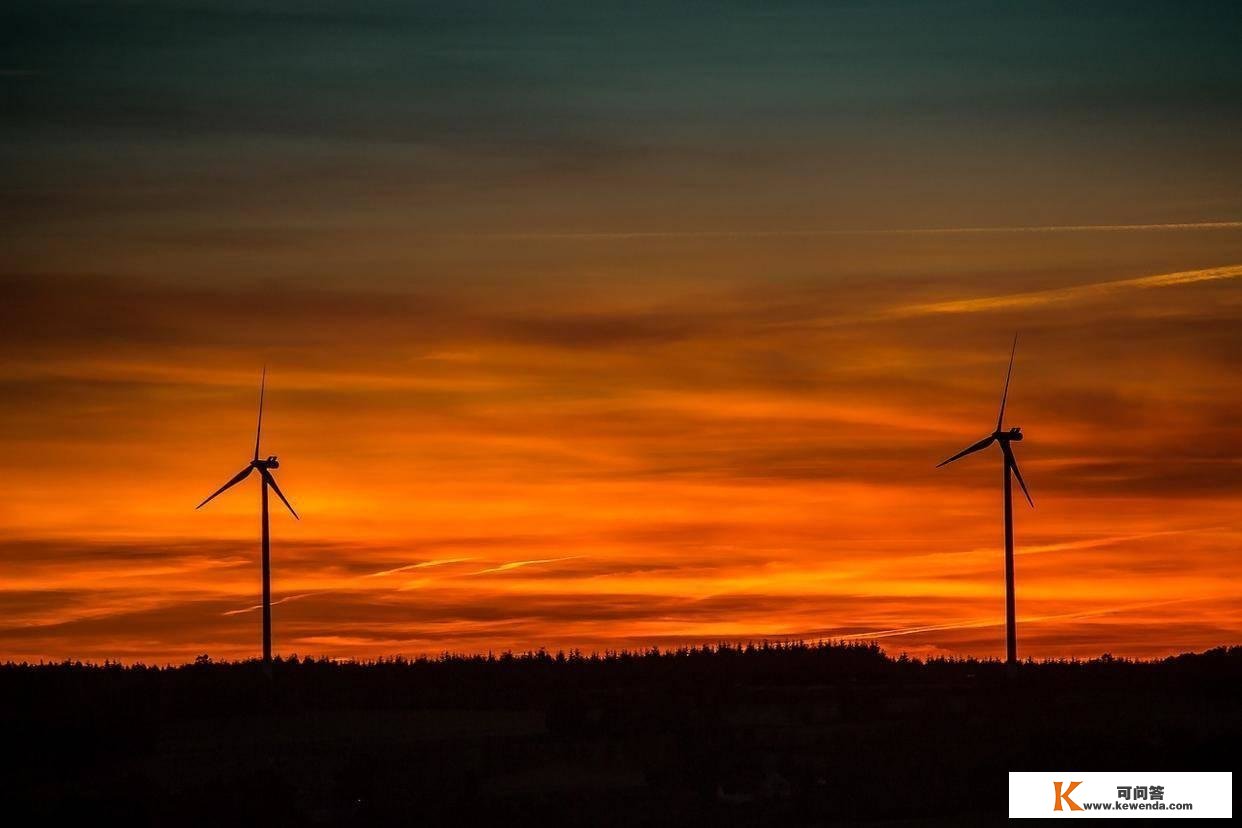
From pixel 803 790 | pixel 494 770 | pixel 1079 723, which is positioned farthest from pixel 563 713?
pixel 1079 723

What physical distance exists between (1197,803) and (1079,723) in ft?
72.8

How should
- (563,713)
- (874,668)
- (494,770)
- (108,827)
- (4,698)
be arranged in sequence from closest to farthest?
(108,827)
(494,770)
(563,713)
(4,698)
(874,668)

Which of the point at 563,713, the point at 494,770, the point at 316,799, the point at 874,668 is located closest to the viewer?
the point at 316,799

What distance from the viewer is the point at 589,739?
9544 cm

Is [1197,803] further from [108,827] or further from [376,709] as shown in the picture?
[376,709]

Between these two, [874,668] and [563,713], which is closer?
[563,713]

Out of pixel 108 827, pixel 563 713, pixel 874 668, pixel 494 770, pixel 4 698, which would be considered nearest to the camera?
pixel 108 827

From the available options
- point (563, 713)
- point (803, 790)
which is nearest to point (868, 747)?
point (803, 790)

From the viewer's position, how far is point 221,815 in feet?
255

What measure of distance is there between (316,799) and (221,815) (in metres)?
5.82

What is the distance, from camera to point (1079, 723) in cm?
9981

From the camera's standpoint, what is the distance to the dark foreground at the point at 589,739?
80.7 m

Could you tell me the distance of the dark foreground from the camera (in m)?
80.7

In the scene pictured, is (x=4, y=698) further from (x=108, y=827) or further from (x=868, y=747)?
(x=868, y=747)
